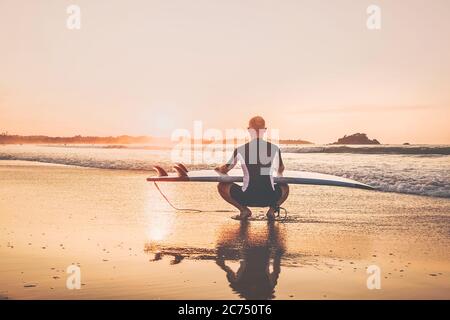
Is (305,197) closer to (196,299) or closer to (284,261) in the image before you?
(284,261)

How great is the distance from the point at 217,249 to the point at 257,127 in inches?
86.3

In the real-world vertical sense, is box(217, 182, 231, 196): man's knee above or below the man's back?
below

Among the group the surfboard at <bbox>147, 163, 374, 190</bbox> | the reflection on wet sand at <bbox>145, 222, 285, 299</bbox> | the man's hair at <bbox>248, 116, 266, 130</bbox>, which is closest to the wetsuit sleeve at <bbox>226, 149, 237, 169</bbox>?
the surfboard at <bbox>147, 163, 374, 190</bbox>

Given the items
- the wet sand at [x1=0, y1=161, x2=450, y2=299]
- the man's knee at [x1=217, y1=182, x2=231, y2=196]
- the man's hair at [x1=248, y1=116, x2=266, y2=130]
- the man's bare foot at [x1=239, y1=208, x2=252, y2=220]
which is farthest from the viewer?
the man's bare foot at [x1=239, y1=208, x2=252, y2=220]

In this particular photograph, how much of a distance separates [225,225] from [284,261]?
259 cm

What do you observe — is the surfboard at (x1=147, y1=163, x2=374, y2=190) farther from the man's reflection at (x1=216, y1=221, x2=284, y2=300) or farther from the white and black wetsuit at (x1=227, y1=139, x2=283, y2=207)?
the man's reflection at (x1=216, y1=221, x2=284, y2=300)

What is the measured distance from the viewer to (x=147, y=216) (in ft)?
32.0

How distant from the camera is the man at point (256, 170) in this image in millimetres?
8273

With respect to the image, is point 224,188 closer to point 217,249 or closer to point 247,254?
point 217,249

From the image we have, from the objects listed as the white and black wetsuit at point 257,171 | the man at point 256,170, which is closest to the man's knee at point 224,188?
the man at point 256,170

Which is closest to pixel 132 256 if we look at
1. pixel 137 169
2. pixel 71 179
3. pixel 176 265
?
pixel 176 265

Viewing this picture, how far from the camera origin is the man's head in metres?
8.24

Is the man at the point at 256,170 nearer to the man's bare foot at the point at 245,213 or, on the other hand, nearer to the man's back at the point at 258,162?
the man's back at the point at 258,162

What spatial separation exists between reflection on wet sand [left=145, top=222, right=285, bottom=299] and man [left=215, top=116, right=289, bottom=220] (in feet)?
1.41
